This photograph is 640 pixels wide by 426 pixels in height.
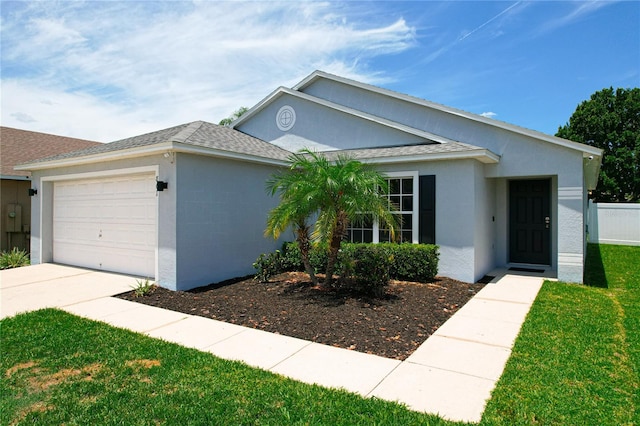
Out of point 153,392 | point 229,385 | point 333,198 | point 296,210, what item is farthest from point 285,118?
point 153,392

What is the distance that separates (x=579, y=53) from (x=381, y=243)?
10658 mm

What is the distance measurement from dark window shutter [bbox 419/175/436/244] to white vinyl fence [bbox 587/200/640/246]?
1362cm

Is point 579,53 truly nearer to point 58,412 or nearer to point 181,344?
point 181,344

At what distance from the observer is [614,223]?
700 inches

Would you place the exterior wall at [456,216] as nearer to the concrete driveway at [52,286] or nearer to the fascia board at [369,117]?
the fascia board at [369,117]

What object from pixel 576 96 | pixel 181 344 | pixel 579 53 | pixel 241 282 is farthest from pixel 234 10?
pixel 576 96

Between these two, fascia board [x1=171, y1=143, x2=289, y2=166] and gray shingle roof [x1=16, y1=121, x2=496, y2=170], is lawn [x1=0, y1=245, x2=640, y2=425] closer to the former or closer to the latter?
fascia board [x1=171, y1=143, x2=289, y2=166]

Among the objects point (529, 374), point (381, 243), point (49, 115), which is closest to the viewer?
point (529, 374)

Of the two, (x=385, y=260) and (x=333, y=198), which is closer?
(x=333, y=198)

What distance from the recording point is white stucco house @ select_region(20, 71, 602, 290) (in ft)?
27.9

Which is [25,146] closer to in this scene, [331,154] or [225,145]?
[225,145]

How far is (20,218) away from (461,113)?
15.4m

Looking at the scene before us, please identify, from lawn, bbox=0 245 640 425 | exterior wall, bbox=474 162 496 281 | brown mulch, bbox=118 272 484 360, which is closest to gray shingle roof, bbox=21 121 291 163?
brown mulch, bbox=118 272 484 360

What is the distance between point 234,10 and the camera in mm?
8938
